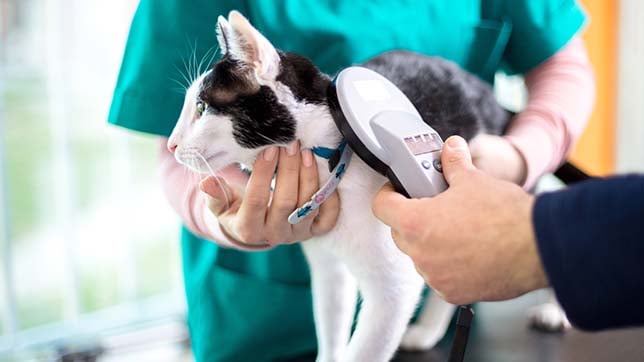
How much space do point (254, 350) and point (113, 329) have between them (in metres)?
0.56

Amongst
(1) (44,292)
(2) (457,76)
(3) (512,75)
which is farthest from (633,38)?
(1) (44,292)

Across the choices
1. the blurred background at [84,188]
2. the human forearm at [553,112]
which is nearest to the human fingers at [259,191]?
the human forearm at [553,112]

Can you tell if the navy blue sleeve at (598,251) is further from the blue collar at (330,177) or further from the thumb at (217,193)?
the thumb at (217,193)

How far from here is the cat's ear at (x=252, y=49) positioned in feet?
1.96

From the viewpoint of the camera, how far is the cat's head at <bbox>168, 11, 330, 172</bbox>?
24.9 inches

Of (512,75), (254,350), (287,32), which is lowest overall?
(254,350)

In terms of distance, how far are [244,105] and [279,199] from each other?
94 millimetres

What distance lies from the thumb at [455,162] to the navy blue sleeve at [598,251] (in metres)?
0.10

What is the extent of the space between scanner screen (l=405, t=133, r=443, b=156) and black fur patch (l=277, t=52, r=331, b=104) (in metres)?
→ 0.12

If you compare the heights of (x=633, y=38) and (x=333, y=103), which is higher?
(x=333, y=103)

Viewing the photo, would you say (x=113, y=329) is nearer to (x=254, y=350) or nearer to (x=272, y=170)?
(x=254, y=350)

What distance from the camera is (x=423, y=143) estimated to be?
57 centimetres

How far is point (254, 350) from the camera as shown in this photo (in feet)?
3.01

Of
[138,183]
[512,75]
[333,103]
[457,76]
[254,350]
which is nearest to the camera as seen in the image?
[333,103]
